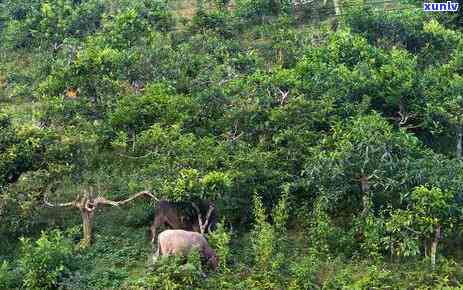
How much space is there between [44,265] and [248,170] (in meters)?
5.39

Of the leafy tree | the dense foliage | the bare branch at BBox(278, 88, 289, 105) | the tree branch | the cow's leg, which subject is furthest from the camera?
the bare branch at BBox(278, 88, 289, 105)

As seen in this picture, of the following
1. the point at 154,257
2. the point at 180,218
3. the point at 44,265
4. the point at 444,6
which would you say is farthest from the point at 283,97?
the point at 444,6

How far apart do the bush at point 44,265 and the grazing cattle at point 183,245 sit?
6.54ft

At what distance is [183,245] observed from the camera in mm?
13477

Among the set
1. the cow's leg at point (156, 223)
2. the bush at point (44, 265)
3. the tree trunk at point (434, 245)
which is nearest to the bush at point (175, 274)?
the bush at point (44, 265)

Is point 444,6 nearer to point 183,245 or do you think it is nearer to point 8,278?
point 183,245

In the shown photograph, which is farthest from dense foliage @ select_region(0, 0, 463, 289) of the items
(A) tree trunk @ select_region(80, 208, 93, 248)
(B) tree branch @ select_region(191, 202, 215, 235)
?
(B) tree branch @ select_region(191, 202, 215, 235)

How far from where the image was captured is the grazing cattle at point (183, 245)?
13430 millimetres

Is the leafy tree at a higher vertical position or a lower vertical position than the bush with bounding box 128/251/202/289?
higher

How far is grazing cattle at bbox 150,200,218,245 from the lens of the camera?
49.4ft

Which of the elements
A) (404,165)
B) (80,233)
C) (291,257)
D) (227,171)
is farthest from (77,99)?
(404,165)

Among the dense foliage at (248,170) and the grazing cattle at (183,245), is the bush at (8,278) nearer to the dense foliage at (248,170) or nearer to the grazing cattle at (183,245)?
the dense foliage at (248,170)

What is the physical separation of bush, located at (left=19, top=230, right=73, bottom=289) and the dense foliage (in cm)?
3

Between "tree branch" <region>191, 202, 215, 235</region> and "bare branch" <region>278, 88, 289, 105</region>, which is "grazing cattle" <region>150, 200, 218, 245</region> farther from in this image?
"bare branch" <region>278, 88, 289, 105</region>
